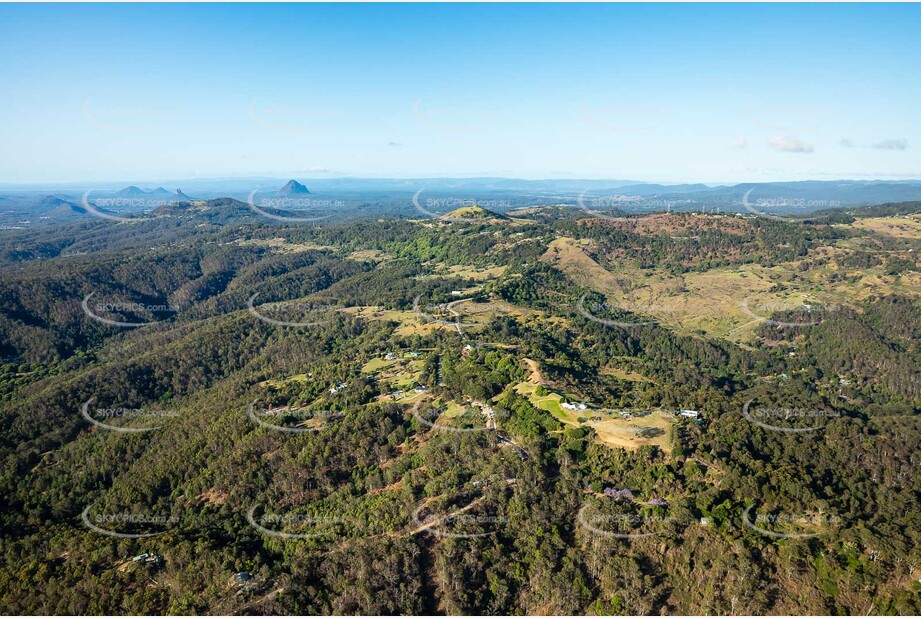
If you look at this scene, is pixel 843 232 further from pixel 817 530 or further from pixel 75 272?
pixel 75 272

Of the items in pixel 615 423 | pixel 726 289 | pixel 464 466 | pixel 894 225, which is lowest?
pixel 464 466

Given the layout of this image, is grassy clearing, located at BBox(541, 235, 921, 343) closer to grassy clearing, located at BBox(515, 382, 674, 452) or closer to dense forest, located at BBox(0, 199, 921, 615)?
dense forest, located at BBox(0, 199, 921, 615)

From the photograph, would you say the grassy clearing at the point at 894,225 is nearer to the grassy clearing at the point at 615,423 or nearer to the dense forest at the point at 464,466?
the dense forest at the point at 464,466

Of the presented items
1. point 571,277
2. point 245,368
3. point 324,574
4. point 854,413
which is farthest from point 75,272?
point 854,413

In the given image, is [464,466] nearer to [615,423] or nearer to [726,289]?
[615,423]

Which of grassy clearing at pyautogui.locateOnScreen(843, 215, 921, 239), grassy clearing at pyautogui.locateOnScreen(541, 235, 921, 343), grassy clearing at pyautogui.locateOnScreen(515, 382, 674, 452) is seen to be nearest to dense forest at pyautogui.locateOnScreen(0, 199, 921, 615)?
grassy clearing at pyautogui.locateOnScreen(515, 382, 674, 452)

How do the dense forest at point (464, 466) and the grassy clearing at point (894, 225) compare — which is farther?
the grassy clearing at point (894, 225)

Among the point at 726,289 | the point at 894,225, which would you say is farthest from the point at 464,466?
the point at 894,225

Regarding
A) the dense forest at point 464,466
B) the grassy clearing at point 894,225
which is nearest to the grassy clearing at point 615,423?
the dense forest at point 464,466
